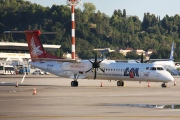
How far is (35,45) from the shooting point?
204 ft

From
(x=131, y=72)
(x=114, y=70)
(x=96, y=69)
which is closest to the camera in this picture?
(x=131, y=72)

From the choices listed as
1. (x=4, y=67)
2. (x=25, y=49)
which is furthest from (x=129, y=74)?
(x=25, y=49)

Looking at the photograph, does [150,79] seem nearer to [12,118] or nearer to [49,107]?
[49,107]

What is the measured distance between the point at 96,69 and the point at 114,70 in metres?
2.02

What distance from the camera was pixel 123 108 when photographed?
27.7m

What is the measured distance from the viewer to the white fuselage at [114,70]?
53125 mm

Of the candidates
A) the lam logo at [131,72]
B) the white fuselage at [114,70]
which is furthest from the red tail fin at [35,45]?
the lam logo at [131,72]

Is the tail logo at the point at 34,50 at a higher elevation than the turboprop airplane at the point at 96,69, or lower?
higher

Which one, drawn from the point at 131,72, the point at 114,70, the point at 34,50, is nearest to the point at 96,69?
the point at 114,70

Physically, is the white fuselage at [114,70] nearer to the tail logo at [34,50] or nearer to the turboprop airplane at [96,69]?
the turboprop airplane at [96,69]

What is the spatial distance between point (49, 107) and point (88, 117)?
17.6ft

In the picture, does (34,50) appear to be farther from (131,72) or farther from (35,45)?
(131,72)

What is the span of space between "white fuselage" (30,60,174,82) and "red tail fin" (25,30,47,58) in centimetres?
132

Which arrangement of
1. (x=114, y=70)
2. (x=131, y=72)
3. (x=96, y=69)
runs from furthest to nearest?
1. (x=96, y=69)
2. (x=114, y=70)
3. (x=131, y=72)
